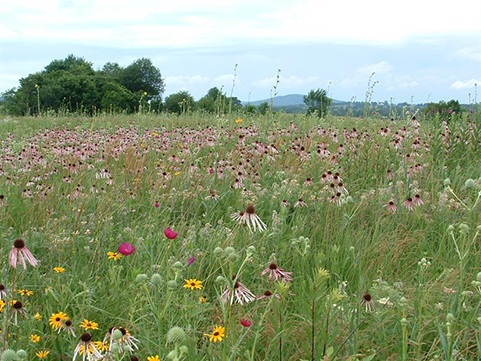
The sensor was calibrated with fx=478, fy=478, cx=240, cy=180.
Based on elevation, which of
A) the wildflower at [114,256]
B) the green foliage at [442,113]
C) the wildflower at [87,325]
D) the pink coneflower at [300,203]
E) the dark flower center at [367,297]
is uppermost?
the green foliage at [442,113]

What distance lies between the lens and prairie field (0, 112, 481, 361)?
62.2 inches

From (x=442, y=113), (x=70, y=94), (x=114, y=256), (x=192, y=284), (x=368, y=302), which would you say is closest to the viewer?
(x=368, y=302)

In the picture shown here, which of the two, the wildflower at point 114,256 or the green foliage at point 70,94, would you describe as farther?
the green foliage at point 70,94

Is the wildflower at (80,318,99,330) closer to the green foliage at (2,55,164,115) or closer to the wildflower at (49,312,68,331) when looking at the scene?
the wildflower at (49,312,68,331)

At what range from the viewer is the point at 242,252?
2.49m

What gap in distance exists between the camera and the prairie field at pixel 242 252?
1.58m

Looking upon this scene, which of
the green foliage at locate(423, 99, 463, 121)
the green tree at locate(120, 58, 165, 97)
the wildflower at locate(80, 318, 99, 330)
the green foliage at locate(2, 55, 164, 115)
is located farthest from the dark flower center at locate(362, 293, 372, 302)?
the green tree at locate(120, 58, 165, 97)

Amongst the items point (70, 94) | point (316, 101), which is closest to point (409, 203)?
point (316, 101)

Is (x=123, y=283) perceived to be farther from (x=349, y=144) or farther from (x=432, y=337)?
(x=349, y=144)

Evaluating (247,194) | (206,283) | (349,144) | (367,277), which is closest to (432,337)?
(367,277)

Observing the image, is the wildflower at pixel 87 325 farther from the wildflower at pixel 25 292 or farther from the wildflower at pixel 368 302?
the wildflower at pixel 368 302

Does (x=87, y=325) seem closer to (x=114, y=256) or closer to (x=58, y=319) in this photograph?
(x=58, y=319)

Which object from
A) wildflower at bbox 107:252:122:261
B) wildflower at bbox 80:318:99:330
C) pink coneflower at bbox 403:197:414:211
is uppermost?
pink coneflower at bbox 403:197:414:211

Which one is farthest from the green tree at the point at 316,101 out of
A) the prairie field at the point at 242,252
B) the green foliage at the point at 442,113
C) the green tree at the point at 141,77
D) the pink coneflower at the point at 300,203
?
the green tree at the point at 141,77
